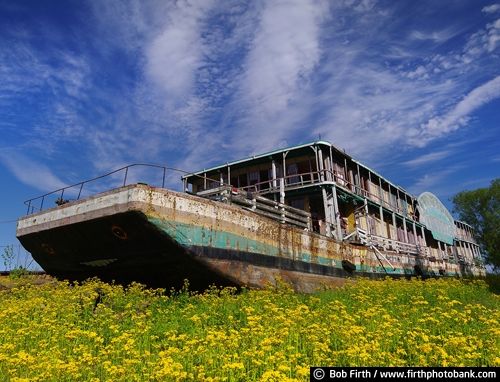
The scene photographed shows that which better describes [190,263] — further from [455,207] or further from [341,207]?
[455,207]

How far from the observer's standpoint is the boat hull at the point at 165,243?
9.52 metres

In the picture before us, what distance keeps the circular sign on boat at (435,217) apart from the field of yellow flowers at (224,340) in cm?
2522

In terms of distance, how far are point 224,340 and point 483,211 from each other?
2355 inches

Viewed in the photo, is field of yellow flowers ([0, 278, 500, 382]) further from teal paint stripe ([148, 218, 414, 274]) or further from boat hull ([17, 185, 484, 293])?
teal paint stripe ([148, 218, 414, 274])

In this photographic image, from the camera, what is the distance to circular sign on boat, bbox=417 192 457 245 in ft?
108

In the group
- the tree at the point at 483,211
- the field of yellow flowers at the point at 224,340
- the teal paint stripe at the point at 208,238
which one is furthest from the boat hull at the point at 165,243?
the tree at the point at 483,211

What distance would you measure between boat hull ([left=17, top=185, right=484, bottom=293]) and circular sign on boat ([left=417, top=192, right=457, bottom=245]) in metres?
23.2

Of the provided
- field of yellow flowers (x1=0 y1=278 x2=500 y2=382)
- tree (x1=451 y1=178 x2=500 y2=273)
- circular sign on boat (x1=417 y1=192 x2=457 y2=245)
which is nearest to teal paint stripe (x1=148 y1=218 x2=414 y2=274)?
field of yellow flowers (x1=0 y1=278 x2=500 y2=382)

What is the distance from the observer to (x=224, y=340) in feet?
15.7

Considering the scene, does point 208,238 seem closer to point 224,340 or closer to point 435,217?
point 224,340

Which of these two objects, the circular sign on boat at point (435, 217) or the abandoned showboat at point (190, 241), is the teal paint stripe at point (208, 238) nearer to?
the abandoned showboat at point (190, 241)

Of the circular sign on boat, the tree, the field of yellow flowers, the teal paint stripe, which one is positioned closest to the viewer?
the field of yellow flowers

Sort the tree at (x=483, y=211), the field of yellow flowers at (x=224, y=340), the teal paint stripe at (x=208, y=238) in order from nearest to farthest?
1. the field of yellow flowers at (x=224, y=340)
2. the teal paint stripe at (x=208, y=238)
3. the tree at (x=483, y=211)

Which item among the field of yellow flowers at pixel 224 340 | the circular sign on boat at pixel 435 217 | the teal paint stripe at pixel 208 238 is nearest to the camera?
the field of yellow flowers at pixel 224 340
